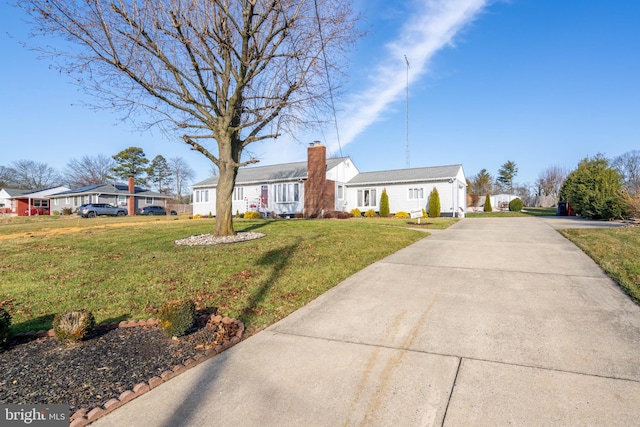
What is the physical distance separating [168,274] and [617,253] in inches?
370

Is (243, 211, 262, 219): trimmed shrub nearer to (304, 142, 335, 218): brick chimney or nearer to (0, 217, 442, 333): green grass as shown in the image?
(304, 142, 335, 218): brick chimney

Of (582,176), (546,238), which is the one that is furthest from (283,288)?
(582,176)

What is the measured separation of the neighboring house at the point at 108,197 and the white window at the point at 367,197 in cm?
3194

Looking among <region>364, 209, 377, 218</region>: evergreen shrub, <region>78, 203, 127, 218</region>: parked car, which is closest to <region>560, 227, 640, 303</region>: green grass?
<region>364, 209, 377, 218</region>: evergreen shrub

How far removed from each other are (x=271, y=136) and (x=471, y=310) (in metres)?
7.62

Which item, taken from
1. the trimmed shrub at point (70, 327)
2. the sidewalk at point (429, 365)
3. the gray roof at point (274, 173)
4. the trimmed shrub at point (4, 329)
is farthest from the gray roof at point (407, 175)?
the trimmed shrub at point (4, 329)

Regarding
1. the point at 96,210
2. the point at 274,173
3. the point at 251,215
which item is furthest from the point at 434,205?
the point at 96,210

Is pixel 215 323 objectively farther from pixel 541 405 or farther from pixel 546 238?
pixel 546 238

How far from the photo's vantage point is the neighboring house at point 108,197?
4356cm

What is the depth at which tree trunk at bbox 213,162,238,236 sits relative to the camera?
10031 mm

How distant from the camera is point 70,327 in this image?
362 cm

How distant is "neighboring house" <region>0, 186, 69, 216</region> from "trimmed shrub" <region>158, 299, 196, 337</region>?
193 feet

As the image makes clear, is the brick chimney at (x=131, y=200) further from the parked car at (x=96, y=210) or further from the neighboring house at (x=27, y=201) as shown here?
the neighboring house at (x=27, y=201)

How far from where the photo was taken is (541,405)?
2453 mm
